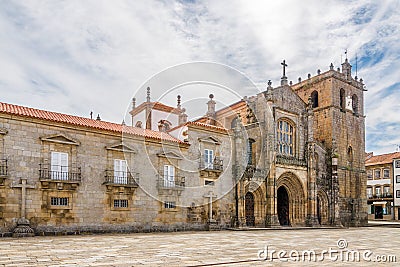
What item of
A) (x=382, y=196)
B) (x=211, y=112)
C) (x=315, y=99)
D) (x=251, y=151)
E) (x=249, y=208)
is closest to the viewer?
(x=249, y=208)

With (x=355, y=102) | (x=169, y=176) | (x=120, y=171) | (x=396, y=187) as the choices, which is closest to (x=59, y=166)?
(x=120, y=171)

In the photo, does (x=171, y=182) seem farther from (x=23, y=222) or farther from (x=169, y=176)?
(x=23, y=222)

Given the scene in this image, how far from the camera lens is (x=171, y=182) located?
24.1 m

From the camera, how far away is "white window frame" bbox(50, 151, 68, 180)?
1977 centimetres

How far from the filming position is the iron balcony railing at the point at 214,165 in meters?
25.8

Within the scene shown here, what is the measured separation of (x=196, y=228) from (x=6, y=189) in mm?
11836

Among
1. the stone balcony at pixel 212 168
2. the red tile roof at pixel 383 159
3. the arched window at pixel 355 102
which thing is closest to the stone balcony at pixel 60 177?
the stone balcony at pixel 212 168

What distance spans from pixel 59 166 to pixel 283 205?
2021cm

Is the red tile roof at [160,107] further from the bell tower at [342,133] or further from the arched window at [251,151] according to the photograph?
the bell tower at [342,133]

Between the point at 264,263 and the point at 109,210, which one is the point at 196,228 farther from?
the point at 264,263

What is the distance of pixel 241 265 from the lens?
33.6ft

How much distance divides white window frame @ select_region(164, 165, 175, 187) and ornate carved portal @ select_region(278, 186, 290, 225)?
12.2 m

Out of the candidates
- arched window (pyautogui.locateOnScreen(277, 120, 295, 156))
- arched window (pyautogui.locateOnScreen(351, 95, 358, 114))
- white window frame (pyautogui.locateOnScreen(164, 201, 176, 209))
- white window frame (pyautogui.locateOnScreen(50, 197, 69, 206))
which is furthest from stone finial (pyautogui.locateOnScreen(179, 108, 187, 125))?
white window frame (pyautogui.locateOnScreen(50, 197, 69, 206))

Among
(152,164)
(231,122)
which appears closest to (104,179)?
(152,164)
